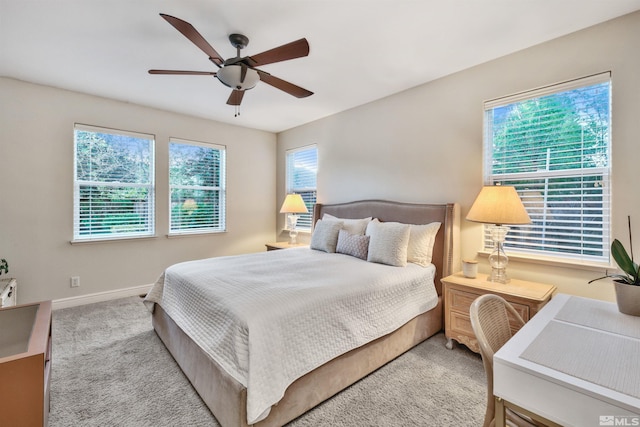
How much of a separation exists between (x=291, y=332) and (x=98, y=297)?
3380 millimetres

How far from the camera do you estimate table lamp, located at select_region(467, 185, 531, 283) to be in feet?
7.30

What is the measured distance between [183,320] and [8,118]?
3.18 meters

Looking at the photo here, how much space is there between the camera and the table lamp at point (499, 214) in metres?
2.23

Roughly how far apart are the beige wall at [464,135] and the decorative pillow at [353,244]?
0.79 metres

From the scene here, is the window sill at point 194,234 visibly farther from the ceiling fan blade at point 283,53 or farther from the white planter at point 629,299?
the white planter at point 629,299

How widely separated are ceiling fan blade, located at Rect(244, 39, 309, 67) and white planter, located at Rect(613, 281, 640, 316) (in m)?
2.21

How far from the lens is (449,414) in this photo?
1752 mm

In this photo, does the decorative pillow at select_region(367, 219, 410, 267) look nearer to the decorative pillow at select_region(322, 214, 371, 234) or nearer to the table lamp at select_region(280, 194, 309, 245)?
the decorative pillow at select_region(322, 214, 371, 234)

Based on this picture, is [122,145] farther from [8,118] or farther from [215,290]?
[215,290]

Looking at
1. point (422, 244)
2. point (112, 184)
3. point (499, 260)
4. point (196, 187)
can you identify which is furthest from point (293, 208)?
point (499, 260)

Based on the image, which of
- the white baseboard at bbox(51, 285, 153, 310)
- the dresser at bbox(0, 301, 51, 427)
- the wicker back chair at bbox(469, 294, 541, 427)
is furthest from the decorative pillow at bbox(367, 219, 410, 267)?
the white baseboard at bbox(51, 285, 153, 310)

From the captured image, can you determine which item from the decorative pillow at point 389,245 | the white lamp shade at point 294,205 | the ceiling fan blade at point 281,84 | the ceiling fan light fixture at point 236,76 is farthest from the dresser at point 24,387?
the white lamp shade at point 294,205

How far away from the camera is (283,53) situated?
1.96m

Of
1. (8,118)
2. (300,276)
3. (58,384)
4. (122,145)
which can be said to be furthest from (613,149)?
(8,118)
